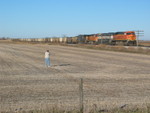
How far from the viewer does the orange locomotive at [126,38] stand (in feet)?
187

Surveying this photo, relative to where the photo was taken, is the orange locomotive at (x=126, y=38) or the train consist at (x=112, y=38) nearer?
the orange locomotive at (x=126, y=38)

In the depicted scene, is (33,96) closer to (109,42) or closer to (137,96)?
(137,96)

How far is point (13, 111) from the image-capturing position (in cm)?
829

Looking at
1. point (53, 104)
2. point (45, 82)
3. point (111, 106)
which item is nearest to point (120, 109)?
point (111, 106)

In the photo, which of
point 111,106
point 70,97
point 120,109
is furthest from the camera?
point 70,97

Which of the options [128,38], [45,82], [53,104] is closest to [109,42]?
[128,38]

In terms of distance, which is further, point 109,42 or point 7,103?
point 109,42

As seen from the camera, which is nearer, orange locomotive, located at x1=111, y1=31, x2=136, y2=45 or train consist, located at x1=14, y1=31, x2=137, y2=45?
orange locomotive, located at x1=111, y1=31, x2=136, y2=45

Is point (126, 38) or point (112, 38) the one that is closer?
point (126, 38)

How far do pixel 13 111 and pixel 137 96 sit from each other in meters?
5.27

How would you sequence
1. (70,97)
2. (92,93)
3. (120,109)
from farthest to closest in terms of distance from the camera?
1. (92,93)
2. (70,97)
3. (120,109)

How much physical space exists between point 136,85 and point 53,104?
5756 mm

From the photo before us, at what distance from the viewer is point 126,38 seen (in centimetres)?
5869

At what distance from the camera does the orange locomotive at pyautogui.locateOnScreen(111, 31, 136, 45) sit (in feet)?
187
